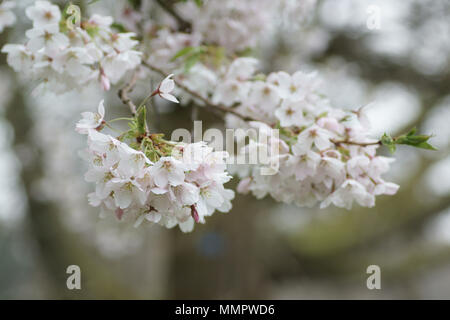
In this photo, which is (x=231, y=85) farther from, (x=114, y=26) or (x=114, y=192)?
(x=114, y=192)

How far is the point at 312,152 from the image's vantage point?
102cm

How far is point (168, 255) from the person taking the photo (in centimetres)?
277

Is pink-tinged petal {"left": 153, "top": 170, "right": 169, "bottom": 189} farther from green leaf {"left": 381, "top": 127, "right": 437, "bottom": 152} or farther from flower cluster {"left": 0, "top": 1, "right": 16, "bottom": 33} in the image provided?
flower cluster {"left": 0, "top": 1, "right": 16, "bottom": 33}

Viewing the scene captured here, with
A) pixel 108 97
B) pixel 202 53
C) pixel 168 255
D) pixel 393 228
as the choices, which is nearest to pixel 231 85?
pixel 202 53

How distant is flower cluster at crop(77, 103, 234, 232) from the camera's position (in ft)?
2.58

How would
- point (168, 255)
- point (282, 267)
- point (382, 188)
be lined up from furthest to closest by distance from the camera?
point (282, 267) → point (168, 255) → point (382, 188)

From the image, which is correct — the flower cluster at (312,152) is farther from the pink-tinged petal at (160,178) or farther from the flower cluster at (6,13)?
the flower cluster at (6,13)

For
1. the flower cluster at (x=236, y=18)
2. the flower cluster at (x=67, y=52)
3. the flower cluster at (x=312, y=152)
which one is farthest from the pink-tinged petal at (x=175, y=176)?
the flower cluster at (x=236, y=18)

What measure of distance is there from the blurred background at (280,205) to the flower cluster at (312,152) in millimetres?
563

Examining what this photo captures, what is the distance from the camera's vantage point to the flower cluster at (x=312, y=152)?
104 cm

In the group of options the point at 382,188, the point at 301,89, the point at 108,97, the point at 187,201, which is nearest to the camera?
the point at 187,201

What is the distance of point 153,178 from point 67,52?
536 millimetres

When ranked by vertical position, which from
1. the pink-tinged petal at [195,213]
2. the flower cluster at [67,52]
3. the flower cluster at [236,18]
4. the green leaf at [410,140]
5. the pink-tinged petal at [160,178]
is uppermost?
the flower cluster at [236,18]

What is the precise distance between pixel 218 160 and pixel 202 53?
74 centimetres
